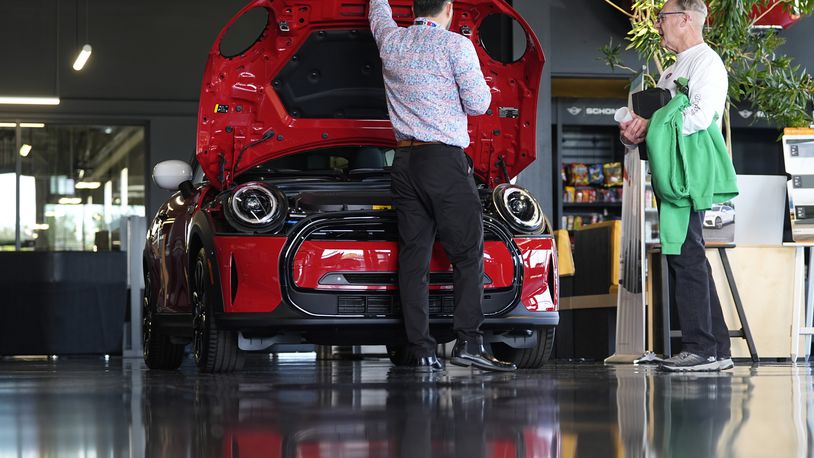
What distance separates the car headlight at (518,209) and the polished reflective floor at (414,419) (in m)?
1.04

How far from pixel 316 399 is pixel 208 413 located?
1.58 feet

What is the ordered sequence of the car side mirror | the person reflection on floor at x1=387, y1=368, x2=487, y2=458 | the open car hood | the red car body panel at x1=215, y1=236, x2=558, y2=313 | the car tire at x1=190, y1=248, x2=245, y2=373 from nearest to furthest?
the person reflection on floor at x1=387, y1=368, x2=487, y2=458 → the red car body panel at x1=215, y1=236, x2=558, y2=313 → the car tire at x1=190, y1=248, x2=245, y2=373 → the open car hood → the car side mirror

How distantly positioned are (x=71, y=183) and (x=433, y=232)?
10532 mm

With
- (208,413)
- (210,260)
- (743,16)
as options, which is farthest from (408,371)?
(743,16)

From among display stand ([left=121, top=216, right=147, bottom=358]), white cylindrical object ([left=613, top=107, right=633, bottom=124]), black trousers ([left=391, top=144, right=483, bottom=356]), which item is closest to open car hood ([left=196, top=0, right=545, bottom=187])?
white cylindrical object ([left=613, top=107, right=633, bottom=124])

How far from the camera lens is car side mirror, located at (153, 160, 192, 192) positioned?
5.40 metres

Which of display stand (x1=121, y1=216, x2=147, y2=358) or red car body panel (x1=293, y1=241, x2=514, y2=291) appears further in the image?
display stand (x1=121, y1=216, x2=147, y2=358)

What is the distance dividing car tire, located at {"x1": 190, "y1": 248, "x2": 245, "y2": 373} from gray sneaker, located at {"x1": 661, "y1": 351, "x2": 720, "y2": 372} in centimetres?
168

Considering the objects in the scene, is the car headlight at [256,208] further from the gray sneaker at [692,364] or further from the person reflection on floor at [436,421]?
the gray sneaker at [692,364]

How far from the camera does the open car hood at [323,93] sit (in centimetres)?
506

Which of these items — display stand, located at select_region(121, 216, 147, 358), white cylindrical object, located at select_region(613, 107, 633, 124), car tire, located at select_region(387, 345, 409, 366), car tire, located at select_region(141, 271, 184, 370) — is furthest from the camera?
display stand, located at select_region(121, 216, 147, 358)

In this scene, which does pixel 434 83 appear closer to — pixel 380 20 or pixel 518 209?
pixel 380 20

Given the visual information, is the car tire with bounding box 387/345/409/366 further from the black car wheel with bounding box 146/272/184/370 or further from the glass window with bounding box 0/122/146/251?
the glass window with bounding box 0/122/146/251

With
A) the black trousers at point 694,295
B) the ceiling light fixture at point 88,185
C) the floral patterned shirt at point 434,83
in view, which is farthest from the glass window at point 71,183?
the black trousers at point 694,295
